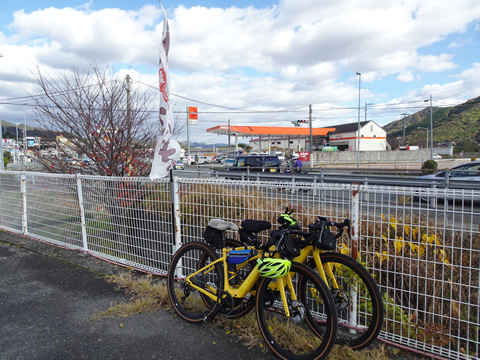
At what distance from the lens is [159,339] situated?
2.85 metres

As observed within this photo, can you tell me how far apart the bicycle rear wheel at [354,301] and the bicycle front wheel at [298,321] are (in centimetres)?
20

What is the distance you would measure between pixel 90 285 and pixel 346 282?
10.3ft

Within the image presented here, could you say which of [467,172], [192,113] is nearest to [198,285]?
[467,172]

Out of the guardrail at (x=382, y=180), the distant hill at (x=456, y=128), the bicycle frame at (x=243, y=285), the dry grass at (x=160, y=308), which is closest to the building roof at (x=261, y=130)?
the guardrail at (x=382, y=180)

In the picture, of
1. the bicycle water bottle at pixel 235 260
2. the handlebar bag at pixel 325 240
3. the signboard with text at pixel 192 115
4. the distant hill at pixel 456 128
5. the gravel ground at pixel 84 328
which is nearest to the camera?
the handlebar bag at pixel 325 240

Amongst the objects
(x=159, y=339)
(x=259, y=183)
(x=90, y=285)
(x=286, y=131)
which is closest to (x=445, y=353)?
(x=259, y=183)

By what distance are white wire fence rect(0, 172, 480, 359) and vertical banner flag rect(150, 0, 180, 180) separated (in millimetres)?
232

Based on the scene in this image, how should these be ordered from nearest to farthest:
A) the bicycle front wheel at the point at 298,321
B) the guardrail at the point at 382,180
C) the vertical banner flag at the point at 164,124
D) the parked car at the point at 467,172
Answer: the bicycle front wheel at the point at 298,321 → the vertical banner flag at the point at 164,124 → the guardrail at the point at 382,180 → the parked car at the point at 467,172

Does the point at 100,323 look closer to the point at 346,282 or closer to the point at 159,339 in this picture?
the point at 159,339

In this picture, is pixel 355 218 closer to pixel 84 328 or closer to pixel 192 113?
pixel 84 328

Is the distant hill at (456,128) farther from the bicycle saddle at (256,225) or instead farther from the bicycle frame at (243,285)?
the bicycle frame at (243,285)

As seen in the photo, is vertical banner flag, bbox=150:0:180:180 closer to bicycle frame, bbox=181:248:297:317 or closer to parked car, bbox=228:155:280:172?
bicycle frame, bbox=181:248:297:317

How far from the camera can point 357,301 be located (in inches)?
111

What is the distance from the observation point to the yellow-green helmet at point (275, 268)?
93.8 inches
